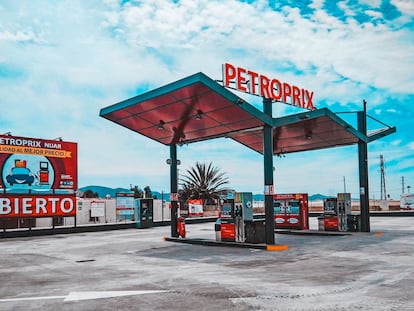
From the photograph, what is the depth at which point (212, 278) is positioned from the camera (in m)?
10.6

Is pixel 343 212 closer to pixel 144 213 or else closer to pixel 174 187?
pixel 174 187

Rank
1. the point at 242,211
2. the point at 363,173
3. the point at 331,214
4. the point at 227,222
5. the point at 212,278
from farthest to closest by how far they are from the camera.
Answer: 1. the point at 331,214
2. the point at 363,173
3. the point at 227,222
4. the point at 242,211
5. the point at 212,278

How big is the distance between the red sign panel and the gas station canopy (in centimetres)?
Answer: 848

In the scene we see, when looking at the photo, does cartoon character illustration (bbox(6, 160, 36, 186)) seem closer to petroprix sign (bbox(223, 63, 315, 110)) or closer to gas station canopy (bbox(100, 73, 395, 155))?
gas station canopy (bbox(100, 73, 395, 155))

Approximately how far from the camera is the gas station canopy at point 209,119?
1620 cm

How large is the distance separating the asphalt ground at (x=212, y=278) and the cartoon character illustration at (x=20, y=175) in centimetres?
839

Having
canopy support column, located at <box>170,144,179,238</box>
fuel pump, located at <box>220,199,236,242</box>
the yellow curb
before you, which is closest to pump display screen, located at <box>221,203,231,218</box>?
fuel pump, located at <box>220,199,236,242</box>

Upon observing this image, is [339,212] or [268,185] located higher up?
[268,185]

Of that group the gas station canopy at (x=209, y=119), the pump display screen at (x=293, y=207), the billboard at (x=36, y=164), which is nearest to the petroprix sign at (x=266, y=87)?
the gas station canopy at (x=209, y=119)

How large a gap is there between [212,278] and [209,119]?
30.0 feet

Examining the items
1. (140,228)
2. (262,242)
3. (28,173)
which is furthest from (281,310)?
(140,228)

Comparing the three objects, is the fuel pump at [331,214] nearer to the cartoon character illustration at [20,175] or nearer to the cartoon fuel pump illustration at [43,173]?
the cartoon fuel pump illustration at [43,173]

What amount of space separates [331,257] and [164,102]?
8.12m

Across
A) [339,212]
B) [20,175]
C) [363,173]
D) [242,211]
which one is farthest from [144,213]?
[363,173]
